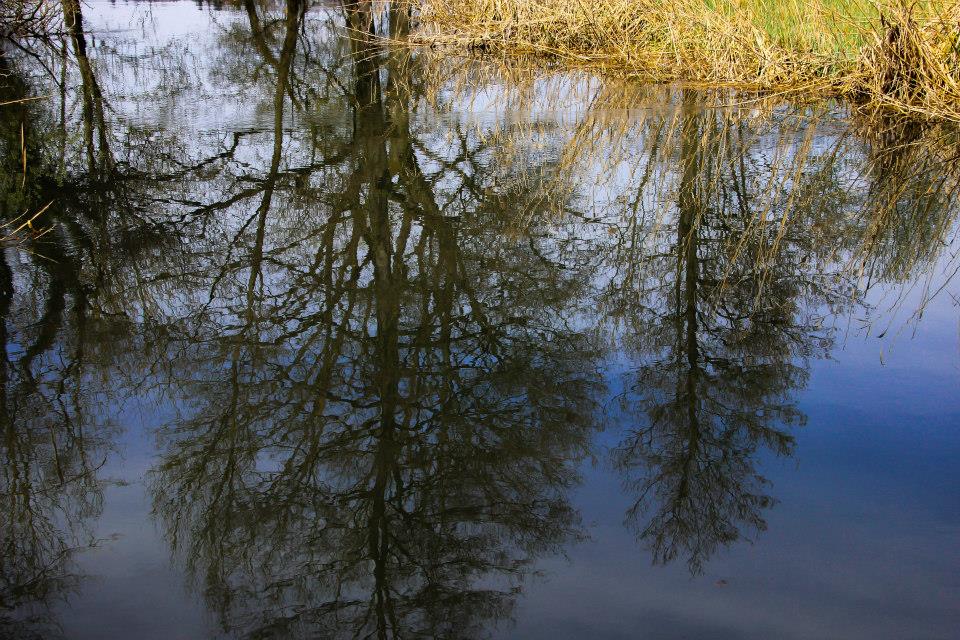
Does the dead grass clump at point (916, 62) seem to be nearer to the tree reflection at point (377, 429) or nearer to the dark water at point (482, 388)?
the dark water at point (482, 388)

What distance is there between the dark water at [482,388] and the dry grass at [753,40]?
2.92 ft

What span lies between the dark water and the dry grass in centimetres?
89

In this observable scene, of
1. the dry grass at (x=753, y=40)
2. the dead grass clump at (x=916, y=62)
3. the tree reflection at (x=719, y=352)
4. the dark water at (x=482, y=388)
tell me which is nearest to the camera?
the dark water at (x=482, y=388)

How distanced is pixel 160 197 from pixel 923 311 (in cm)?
377

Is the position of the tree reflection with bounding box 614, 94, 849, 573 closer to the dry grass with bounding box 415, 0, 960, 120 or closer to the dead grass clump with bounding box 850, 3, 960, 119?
the dead grass clump with bounding box 850, 3, 960, 119

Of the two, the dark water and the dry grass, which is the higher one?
the dry grass

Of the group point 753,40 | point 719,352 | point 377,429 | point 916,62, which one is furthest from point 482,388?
point 753,40

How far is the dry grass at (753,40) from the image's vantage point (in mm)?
6605

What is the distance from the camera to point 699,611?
79.0 inches

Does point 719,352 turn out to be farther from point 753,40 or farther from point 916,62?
point 753,40

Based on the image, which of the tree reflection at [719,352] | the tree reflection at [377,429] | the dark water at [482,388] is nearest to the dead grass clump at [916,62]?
the dark water at [482,388]

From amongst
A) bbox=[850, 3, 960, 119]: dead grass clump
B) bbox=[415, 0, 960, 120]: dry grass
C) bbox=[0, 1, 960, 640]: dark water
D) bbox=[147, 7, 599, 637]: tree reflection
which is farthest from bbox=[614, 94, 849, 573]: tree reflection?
bbox=[415, 0, 960, 120]: dry grass

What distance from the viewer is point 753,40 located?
8172 millimetres

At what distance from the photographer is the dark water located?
211cm
